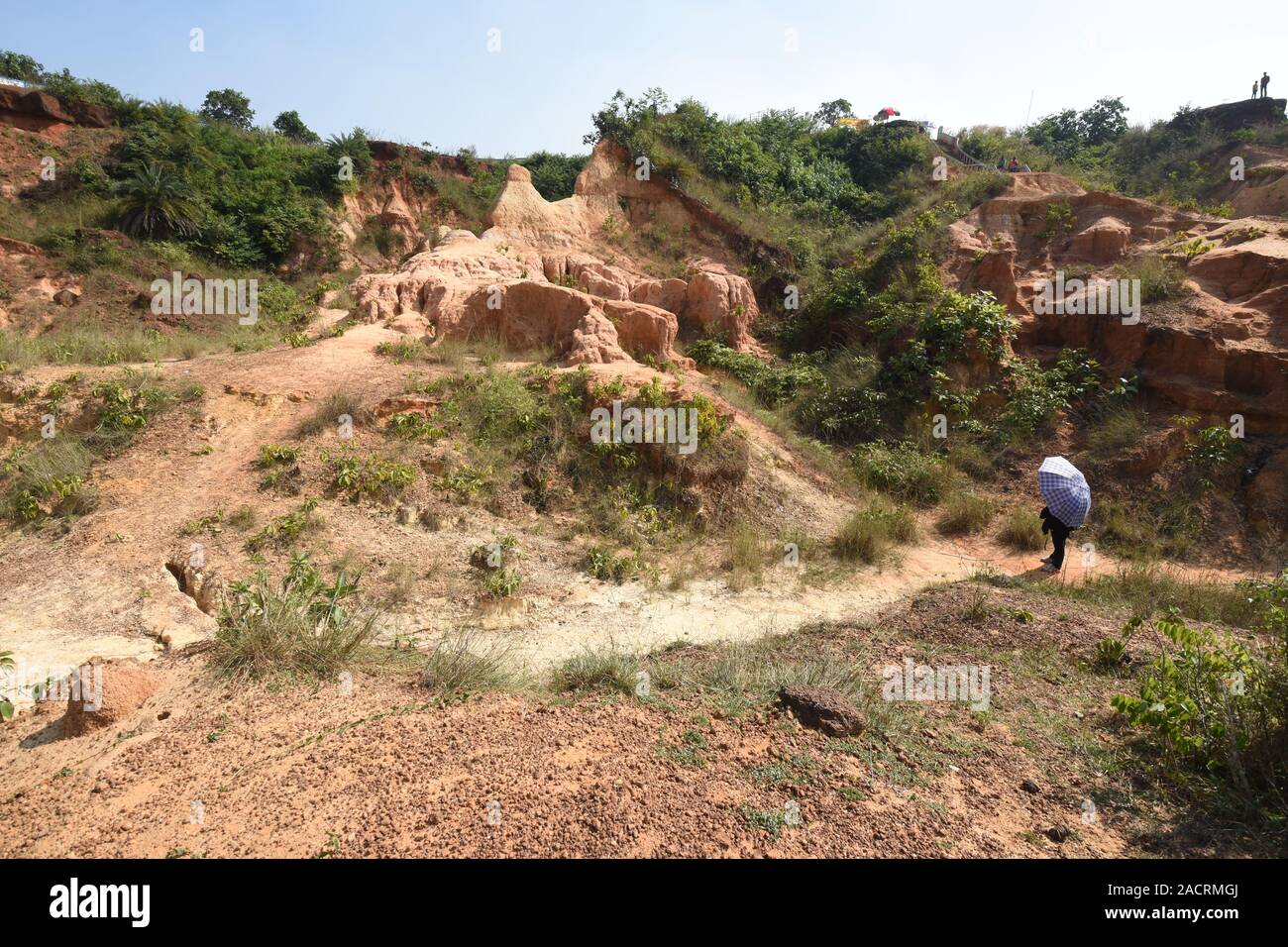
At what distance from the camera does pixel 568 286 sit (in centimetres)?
1290

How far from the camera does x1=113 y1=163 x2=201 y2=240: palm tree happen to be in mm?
15484

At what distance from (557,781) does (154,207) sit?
1882cm

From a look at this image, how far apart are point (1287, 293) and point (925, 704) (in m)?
11.2

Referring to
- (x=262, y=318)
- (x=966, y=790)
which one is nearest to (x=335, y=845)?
(x=966, y=790)

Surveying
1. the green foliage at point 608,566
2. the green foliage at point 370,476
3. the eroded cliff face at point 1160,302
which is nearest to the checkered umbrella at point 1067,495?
the eroded cliff face at point 1160,302

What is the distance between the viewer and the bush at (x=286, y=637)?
4.02m

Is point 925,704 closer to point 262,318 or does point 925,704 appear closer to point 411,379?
point 411,379

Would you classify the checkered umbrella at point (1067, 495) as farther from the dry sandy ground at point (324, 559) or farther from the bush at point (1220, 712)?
the bush at point (1220, 712)

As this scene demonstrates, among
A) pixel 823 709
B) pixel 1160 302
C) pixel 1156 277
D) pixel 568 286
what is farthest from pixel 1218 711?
pixel 568 286

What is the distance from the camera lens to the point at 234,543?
622 cm

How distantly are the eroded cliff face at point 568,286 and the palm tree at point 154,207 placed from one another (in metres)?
5.72

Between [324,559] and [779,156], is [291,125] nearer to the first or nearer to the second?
[779,156]

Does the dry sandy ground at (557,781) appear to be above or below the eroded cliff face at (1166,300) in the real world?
below

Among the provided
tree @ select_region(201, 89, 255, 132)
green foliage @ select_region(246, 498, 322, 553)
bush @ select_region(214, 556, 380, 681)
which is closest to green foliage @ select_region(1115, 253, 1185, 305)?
bush @ select_region(214, 556, 380, 681)
